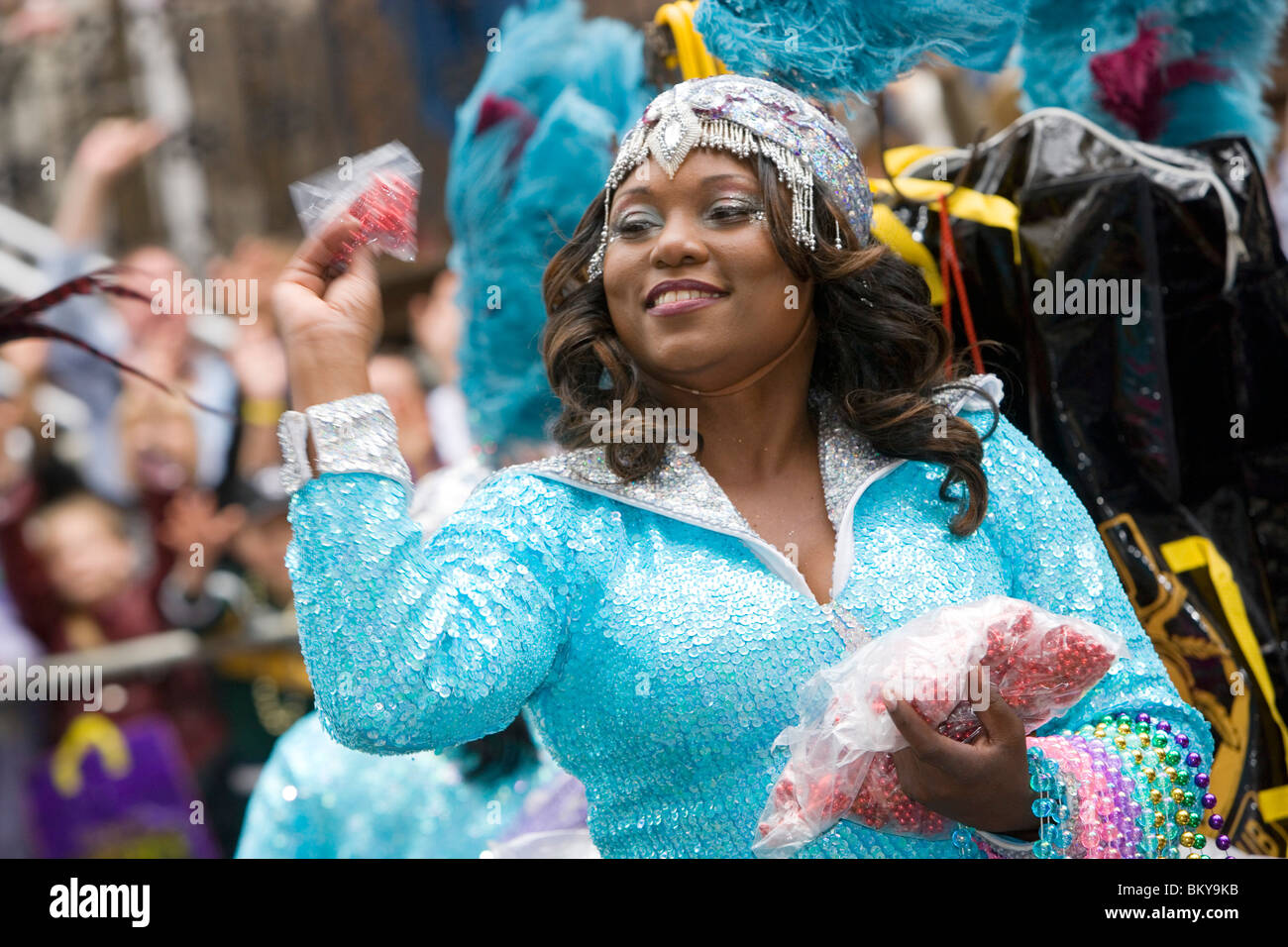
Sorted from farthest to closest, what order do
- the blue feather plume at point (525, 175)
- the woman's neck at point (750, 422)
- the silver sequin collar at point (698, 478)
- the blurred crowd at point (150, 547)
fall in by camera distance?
the blurred crowd at point (150, 547) < the blue feather plume at point (525, 175) < the woman's neck at point (750, 422) < the silver sequin collar at point (698, 478)

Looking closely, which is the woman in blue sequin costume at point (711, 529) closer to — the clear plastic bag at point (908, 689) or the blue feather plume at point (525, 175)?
the clear plastic bag at point (908, 689)

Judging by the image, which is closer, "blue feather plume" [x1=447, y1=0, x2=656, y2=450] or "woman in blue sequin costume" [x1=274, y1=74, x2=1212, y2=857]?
"woman in blue sequin costume" [x1=274, y1=74, x2=1212, y2=857]

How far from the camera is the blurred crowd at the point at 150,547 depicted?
4430 millimetres

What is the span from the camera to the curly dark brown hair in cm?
193

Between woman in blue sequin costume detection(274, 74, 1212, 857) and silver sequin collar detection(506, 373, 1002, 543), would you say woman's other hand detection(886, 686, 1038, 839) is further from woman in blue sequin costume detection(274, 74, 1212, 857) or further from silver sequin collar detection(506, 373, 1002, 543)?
silver sequin collar detection(506, 373, 1002, 543)

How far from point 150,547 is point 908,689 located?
3.47 m

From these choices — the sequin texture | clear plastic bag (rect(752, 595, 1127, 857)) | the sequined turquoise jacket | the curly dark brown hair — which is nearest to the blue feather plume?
the sequin texture

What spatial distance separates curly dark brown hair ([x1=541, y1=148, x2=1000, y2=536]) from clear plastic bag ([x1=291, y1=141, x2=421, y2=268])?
32 centimetres

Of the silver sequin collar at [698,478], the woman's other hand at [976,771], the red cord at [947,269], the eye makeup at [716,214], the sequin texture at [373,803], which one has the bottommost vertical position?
the sequin texture at [373,803]

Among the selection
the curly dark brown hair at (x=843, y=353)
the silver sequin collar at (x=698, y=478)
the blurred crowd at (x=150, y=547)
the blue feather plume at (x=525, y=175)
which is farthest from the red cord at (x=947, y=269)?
the blurred crowd at (x=150, y=547)

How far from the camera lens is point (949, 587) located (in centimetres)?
186

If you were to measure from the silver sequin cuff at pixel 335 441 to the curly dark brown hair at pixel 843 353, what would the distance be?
13.6 inches
